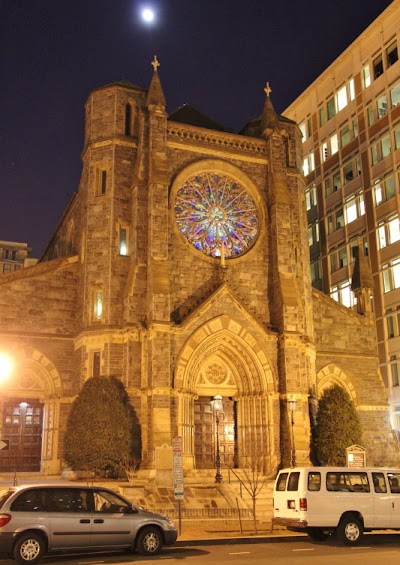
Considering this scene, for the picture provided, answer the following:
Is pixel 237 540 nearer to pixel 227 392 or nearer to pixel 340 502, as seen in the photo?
pixel 340 502

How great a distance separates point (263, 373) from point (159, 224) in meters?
8.05

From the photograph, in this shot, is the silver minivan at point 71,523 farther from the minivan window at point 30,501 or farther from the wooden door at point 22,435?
the wooden door at point 22,435

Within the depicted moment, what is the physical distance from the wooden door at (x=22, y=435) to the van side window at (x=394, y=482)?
56.7 feet

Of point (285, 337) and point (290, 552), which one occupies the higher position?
point (285, 337)

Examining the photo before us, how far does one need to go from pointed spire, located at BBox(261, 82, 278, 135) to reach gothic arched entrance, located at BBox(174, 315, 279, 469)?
419 inches

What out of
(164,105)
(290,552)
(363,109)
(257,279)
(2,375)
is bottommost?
(290,552)

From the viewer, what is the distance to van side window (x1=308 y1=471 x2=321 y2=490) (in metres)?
15.9

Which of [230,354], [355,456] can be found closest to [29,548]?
[355,456]

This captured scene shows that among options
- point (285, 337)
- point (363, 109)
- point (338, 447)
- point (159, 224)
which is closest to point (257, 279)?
point (285, 337)

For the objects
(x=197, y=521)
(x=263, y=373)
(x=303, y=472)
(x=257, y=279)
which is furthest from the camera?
(x=257, y=279)

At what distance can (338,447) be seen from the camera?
29344mm

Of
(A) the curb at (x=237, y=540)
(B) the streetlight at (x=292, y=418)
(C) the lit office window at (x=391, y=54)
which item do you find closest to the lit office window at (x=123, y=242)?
(B) the streetlight at (x=292, y=418)

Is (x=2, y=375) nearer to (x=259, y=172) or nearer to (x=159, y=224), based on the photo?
(x=159, y=224)

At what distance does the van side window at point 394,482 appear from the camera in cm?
1650
